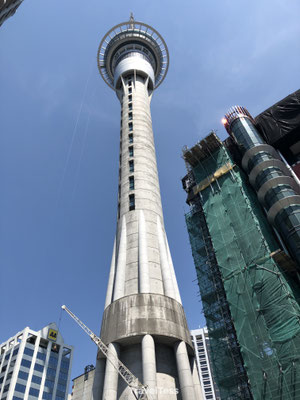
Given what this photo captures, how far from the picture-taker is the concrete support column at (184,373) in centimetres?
3061

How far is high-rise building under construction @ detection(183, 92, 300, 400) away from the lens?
39.2 m

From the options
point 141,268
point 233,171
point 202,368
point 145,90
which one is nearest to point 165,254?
point 141,268

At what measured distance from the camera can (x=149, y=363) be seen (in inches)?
1231

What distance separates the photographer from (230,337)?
161ft

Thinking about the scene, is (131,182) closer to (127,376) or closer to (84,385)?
(127,376)

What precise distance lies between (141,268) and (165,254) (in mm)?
5225

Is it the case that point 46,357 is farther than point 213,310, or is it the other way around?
point 46,357

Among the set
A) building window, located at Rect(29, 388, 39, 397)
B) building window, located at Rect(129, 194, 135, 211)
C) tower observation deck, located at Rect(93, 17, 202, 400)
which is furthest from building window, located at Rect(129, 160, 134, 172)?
building window, located at Rect(29, 388, 39, 397)

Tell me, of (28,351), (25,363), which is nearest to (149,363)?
(25,363)

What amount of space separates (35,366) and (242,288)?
9276 cm

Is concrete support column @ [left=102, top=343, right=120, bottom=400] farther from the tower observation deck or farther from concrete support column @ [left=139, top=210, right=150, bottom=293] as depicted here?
concrete support column @ [left=139, top=210, right=150, bottom=293]

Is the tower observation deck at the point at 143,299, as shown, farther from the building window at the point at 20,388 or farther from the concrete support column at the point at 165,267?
the building window at the point at 20,388

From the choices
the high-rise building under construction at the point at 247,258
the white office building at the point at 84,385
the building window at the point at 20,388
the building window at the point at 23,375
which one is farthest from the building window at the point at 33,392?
the high-rise building under construction at the point at 247,258

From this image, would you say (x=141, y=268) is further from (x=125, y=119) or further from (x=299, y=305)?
(x=125, y=119)
